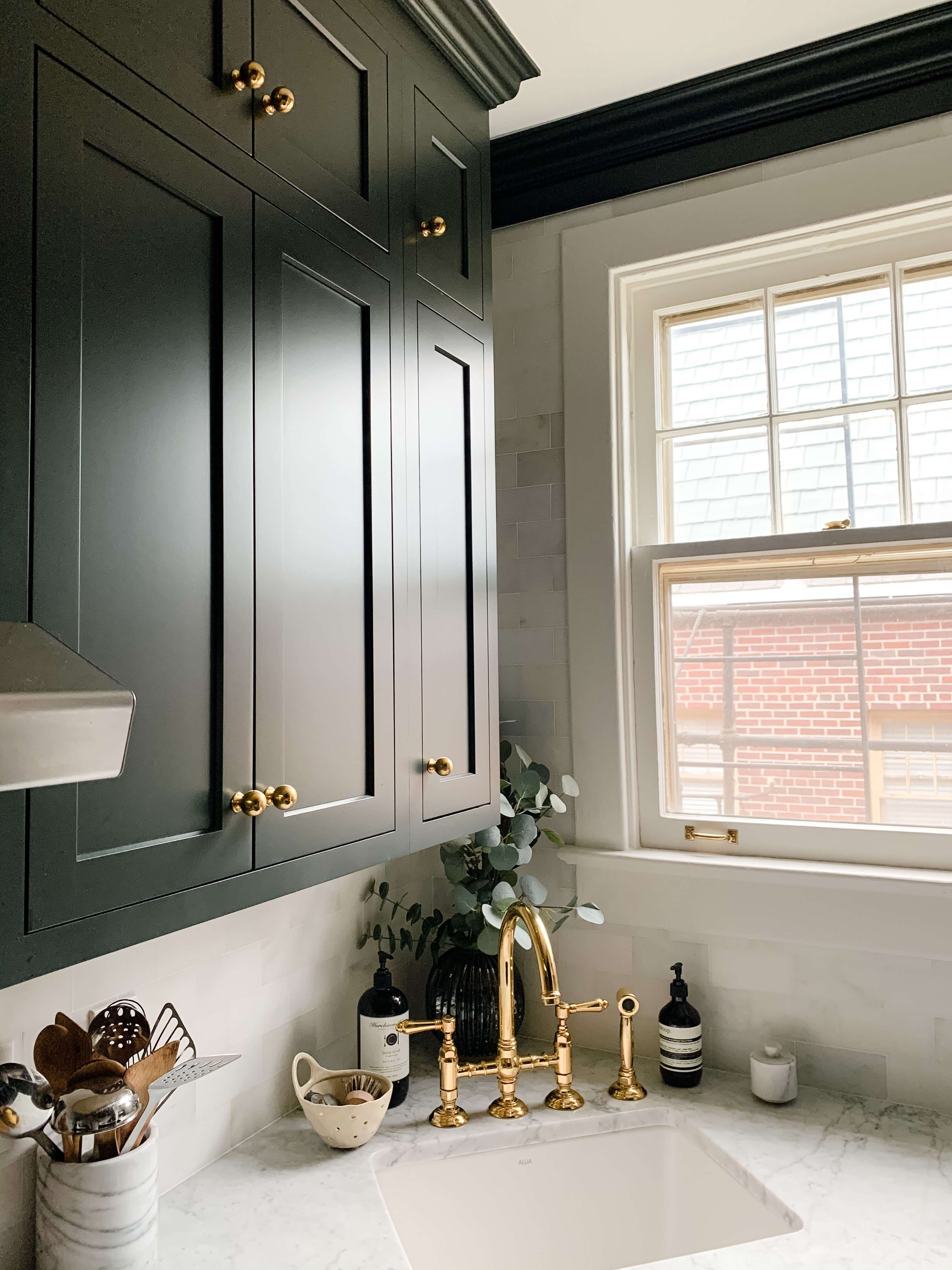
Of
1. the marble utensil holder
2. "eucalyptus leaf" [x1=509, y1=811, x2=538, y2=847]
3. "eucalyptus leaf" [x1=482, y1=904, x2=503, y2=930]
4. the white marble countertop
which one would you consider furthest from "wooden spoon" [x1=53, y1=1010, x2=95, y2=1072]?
"eucalyptus leaf" [x1=509, y1=811, x2=538, y2=847]

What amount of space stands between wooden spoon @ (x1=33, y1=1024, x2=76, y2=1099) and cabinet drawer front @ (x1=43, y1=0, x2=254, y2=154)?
103 cm

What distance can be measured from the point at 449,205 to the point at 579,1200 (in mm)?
1628

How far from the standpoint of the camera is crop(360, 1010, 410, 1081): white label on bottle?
4.98 feet

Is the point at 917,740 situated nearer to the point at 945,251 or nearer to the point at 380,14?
the point at 945,251

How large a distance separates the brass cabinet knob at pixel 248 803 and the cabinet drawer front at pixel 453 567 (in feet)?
1.25

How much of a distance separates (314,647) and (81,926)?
407 millimetres

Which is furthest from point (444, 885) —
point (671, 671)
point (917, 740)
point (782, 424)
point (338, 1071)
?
point (782, 424)

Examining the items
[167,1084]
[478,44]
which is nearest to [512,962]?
[167,1084]

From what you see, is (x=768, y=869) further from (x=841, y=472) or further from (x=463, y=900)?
(x=841, y=472)

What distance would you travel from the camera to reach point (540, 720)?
6.20 ft

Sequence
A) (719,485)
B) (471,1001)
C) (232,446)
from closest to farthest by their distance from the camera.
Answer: (232,446) → (471,1001) → (719,485)

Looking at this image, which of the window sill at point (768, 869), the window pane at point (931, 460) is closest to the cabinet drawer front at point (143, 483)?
the window sill at point (768, 869)

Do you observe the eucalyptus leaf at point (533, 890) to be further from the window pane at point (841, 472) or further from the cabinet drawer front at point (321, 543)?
the window pane at point (841, 472)

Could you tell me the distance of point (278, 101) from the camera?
0.99 metres
